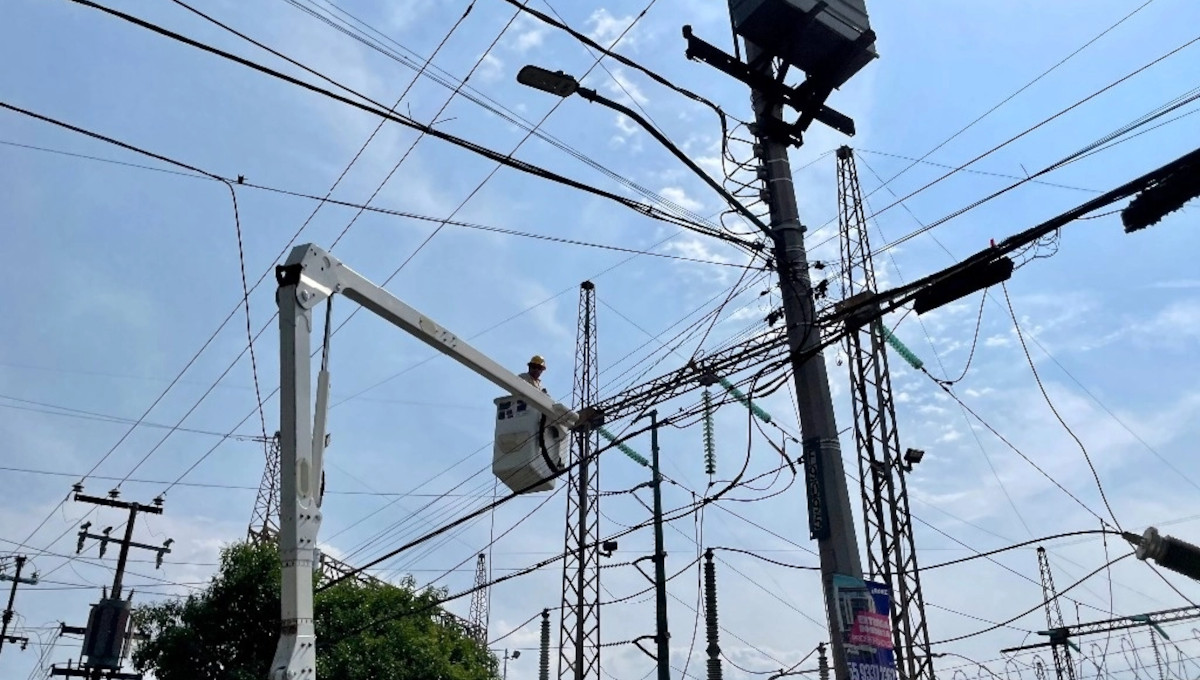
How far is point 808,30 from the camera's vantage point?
12023 millimetres

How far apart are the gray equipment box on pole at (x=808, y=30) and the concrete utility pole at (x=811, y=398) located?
109cm

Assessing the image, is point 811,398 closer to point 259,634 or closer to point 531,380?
point 531,380

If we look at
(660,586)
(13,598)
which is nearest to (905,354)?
(660,586)

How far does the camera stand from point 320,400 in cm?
892

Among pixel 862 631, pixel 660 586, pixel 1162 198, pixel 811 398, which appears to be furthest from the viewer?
pixel 660 586

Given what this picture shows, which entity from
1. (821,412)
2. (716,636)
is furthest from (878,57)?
(716,636)

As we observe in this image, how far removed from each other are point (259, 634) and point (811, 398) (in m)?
17.6

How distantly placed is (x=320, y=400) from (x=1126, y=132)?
7958mm

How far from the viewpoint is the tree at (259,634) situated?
72.1ft

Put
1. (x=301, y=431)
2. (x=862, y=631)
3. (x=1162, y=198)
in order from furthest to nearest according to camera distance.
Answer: (x=862, y=631) → (x=301, y=431) → (x=1162, y=198)

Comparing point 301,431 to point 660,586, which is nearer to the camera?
point 301,431

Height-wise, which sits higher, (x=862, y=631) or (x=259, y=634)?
(x=259, y=634)

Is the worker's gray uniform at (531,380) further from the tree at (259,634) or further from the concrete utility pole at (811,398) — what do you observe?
the tree at (259,634)

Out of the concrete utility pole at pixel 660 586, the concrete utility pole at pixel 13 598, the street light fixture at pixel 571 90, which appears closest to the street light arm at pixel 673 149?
the street light fixture at pixel 571 90
